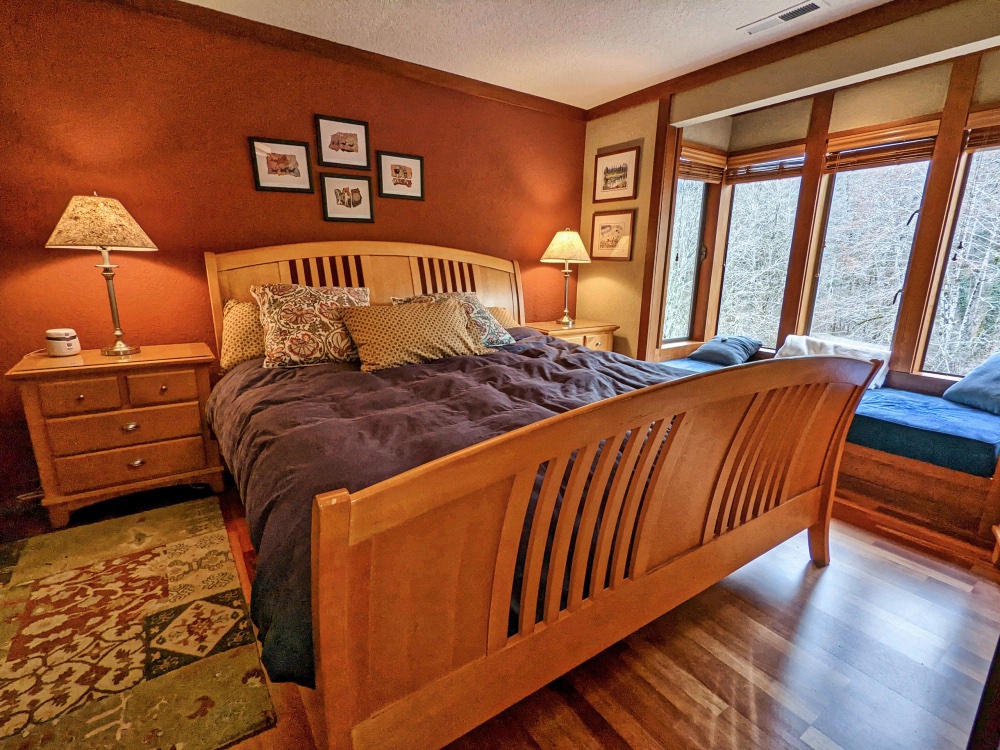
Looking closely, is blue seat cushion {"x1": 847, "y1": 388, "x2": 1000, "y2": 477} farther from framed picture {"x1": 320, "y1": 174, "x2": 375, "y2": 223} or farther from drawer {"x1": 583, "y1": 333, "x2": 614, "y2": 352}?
framed picture {"x1": 320, "y1": 174, "x2": 375, "y2": 223}

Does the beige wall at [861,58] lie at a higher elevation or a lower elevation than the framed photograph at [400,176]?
higher

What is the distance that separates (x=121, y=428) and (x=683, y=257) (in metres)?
3.93

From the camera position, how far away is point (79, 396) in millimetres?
2008

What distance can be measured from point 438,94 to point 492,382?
7.39 ft

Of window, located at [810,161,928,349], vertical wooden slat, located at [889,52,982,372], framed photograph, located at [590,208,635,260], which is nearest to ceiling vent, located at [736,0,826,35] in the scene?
vertical wooden slat, located at [889,52,982,372]

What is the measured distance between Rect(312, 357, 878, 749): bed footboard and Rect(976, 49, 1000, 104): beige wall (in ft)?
7.27

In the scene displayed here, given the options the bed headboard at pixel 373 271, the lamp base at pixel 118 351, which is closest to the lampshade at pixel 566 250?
the bed headboard at pixel 373 271

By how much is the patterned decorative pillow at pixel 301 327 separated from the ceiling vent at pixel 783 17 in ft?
8.51

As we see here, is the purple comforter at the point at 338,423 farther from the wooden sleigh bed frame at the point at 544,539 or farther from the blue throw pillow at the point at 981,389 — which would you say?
the blue throw pillow at the point at 981,389

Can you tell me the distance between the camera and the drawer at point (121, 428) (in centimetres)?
201

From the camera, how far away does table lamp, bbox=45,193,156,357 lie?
1.97 metres

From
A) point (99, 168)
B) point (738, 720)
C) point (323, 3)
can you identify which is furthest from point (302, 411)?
point (323, 3)

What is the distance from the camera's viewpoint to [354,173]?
9.58 ft

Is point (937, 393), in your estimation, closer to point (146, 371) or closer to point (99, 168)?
point (146, 371)
